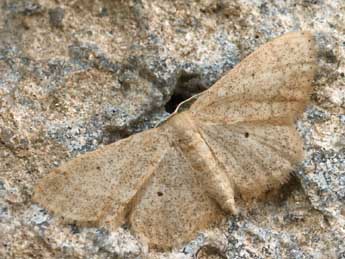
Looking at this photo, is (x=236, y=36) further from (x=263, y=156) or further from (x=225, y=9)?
(x=263, y=156)

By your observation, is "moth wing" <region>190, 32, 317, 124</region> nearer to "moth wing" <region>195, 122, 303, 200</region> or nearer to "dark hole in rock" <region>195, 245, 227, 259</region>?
"moth wing" <region>195, 122, 303, 200</region>

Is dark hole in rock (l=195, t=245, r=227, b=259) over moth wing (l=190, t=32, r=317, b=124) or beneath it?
beneath

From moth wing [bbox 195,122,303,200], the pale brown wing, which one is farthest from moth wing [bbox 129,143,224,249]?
moth wing [bbox 195,122,303,200]

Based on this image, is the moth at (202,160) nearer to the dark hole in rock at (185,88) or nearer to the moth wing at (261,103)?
the moth wing at (261,103)

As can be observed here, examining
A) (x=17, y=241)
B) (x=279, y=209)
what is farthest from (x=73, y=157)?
(x=279, y=209)

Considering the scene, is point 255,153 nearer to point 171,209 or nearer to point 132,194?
point 171,209

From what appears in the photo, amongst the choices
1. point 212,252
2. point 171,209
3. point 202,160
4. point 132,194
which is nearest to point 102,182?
point 132,194
